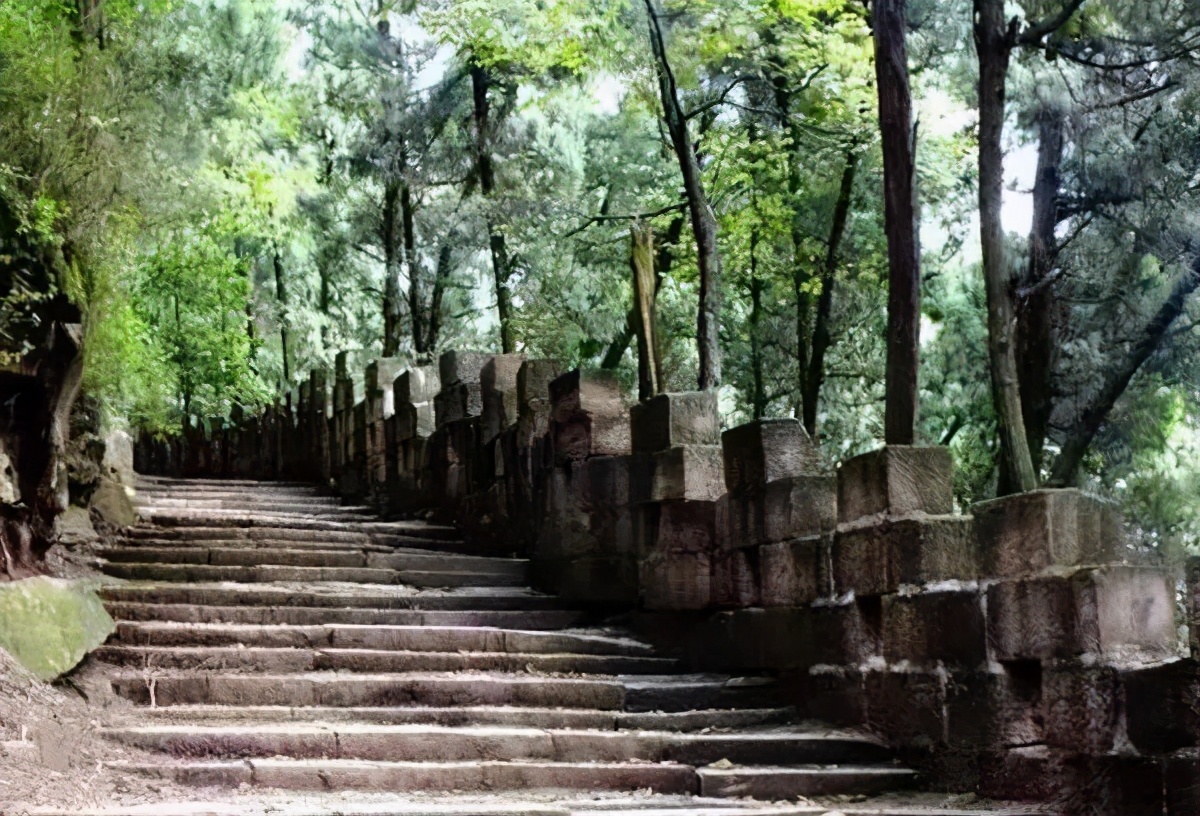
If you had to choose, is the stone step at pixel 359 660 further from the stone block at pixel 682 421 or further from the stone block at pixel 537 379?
the stone block at pixel 537 379

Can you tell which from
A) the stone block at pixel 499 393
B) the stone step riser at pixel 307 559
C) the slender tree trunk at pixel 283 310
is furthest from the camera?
the slender tree trunk at pixel 283 310

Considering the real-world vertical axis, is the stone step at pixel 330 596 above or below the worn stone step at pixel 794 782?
above

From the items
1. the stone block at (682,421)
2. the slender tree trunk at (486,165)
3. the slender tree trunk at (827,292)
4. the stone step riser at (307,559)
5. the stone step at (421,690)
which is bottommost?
the stone step at (421,690)

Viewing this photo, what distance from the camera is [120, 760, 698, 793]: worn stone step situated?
6.01m

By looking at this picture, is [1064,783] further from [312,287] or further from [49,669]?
[312,287]

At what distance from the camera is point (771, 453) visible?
820 centimetres

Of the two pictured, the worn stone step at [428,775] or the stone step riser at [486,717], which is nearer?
the worn stone step at [428,775]

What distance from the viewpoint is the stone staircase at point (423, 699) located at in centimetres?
635

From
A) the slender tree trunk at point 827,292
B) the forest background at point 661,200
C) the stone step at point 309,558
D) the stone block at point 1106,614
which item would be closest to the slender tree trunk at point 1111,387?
the forest background at point 661,200

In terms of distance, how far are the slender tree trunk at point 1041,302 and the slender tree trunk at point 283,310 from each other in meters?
13.9

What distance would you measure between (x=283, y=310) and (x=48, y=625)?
1837cm

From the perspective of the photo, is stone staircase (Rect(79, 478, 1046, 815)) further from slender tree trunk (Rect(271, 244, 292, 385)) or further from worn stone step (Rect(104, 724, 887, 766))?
slender tree trunk (Rect(271, 244, 292, 385))

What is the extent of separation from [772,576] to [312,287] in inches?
823

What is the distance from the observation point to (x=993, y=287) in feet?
37.9
